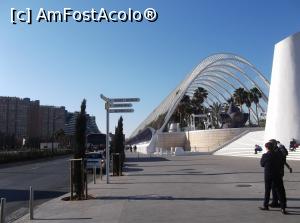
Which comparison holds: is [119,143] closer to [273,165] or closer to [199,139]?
[273,165]

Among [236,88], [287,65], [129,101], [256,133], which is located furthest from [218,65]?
[129,101]

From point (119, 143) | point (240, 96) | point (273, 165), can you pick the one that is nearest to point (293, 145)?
point (119, 143)

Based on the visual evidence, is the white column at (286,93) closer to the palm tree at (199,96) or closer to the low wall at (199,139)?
the low wall at (199,139)

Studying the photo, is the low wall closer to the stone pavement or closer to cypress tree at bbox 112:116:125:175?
cypress tree at bbox 112:116:125:175

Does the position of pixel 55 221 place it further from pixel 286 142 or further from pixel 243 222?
pixel 286 142

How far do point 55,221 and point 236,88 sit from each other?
9376cm

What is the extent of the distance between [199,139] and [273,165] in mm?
77436

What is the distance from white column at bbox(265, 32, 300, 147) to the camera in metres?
43.8

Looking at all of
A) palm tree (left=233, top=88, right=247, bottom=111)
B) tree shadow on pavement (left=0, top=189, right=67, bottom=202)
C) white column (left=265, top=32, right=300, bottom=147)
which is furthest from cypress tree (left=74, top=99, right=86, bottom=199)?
palm tree (left=233, top=88, right=247, bottom=111)

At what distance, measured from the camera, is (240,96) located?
98625 millimetres

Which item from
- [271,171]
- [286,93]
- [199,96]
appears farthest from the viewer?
[199,96]

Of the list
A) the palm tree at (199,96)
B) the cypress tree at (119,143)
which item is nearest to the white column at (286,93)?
the cypress tree at (119,143)

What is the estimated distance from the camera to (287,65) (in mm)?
45125

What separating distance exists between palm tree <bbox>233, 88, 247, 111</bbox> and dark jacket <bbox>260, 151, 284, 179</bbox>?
8835 centimetres
